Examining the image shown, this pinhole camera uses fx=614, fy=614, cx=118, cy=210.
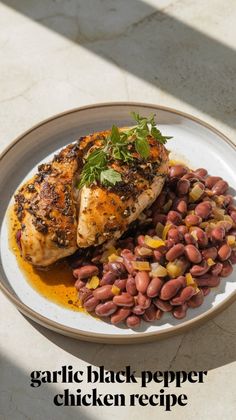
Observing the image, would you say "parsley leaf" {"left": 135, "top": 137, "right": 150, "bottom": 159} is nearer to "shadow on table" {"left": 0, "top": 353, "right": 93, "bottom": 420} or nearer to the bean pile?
the bean pile

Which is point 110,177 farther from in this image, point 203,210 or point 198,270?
point 198,270

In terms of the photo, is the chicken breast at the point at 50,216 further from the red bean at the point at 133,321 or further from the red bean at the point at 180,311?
the red bean at the point at 180,311

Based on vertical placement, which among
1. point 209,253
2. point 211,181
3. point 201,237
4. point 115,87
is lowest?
point 209,253

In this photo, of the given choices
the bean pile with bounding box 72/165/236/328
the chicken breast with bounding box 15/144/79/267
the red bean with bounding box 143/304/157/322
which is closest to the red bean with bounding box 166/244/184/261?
the bean pile with bounding box 72/165/236/328

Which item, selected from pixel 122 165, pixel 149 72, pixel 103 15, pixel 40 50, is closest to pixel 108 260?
pixel 122 165

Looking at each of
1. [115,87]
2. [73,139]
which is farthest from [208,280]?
[115,87]

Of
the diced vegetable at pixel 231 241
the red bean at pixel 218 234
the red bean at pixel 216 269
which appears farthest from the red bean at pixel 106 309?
the diced vegetable at pixel 231 241
